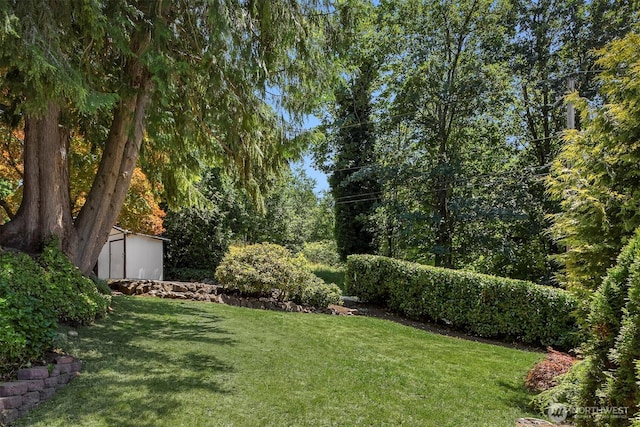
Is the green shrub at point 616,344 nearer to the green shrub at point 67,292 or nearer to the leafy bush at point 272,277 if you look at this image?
the green shrub at point 67,292

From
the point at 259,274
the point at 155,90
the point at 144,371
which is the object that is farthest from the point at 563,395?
the point at 259,274

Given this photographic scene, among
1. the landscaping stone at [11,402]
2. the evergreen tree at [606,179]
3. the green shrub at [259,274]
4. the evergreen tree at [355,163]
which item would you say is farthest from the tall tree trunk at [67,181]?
the evergreen tree at [355,163]

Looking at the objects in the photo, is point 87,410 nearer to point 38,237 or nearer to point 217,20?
point 38,237

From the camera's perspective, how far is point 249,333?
240 inches

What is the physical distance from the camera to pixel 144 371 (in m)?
3.94

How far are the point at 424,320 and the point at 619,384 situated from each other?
23.8 feet

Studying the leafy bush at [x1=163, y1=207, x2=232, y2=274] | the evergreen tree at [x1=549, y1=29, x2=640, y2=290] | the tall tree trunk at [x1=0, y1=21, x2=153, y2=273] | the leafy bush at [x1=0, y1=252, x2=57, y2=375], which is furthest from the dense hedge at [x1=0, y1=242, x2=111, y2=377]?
the leafy bush at [x1=163, y1=207, x2=232, y2=274]

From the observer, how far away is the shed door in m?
13.5

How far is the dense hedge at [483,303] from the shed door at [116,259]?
29.2ft

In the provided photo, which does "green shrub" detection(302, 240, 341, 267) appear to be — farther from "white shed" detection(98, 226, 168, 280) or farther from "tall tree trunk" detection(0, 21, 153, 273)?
"tall tree trunk" detection(0, 21, 153, 273)

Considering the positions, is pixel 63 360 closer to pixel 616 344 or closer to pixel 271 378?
pixel 271 378

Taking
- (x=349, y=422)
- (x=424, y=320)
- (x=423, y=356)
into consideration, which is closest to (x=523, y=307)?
(x=424, y=320)

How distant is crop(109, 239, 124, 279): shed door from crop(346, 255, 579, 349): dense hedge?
29.2 ft

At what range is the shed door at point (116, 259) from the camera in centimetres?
1347
